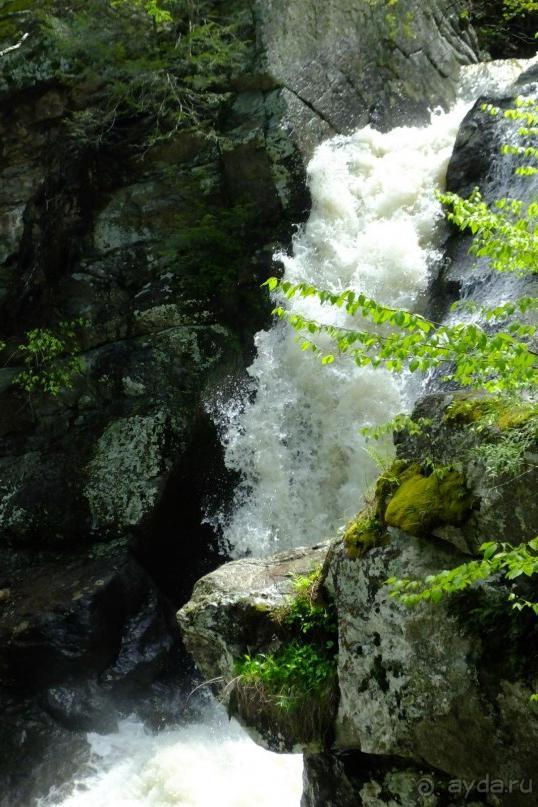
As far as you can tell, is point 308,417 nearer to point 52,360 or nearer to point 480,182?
point 480,182

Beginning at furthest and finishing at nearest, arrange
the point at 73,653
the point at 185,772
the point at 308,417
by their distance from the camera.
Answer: the point at 308,417
the point at 73,653
the point at 185,772

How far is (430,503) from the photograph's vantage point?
12.2 feet

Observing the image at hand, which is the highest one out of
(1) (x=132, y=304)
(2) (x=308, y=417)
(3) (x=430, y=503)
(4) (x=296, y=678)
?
(3) (x=430, y=503)

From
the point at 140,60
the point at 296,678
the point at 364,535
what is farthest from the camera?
the point at 140,60

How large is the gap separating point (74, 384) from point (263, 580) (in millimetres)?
5530

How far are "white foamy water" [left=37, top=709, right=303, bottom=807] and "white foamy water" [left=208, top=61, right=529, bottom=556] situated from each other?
2171 mm

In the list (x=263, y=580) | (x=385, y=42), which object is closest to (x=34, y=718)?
(x=263, y=580)

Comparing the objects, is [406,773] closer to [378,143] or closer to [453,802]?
[453,802]

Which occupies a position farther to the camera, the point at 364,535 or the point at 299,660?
the point at 299,660

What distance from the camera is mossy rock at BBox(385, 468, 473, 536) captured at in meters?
3.60

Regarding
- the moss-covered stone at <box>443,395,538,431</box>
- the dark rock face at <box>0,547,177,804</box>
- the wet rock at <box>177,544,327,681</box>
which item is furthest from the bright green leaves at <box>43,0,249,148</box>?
the moss-covered stone at <box>443,395,538,431</box>

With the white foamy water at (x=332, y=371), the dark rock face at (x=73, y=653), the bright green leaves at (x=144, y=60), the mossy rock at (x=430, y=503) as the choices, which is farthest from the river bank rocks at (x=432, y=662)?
the bright green leaves at (x=144, y=60)

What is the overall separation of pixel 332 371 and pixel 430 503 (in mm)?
4316

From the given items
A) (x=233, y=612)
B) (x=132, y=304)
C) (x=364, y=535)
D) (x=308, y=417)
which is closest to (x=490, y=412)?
(x=364, y=535)
